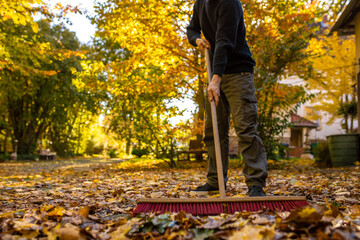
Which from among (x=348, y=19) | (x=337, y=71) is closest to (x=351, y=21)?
(x=348, y=19)

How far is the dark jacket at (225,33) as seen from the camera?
2.67 meters

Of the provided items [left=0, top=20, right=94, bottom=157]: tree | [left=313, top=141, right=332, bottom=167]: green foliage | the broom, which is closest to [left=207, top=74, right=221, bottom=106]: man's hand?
the broom

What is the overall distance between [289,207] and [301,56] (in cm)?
635

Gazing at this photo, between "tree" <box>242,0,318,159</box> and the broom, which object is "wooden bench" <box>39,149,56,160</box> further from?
the broom

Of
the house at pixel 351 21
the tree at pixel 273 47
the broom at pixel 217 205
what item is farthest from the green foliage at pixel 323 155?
the broom at pixel 217 205

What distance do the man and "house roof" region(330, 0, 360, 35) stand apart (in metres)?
6.31

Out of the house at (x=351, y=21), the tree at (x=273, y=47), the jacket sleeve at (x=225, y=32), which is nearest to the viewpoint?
the jacket sleeve at (x=225, y=32)

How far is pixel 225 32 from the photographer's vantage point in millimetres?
2678

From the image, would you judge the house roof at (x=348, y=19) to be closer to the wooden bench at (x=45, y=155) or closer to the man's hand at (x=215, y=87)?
the man's hand at (x=215, y=87)

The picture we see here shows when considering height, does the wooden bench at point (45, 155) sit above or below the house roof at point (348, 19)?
below

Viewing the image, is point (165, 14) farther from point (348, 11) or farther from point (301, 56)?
point (348, 11)

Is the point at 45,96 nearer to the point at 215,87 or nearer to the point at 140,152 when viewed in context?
the point at 140,152

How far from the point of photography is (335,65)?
647 inches

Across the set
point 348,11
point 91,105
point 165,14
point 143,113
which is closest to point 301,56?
point 348,11
